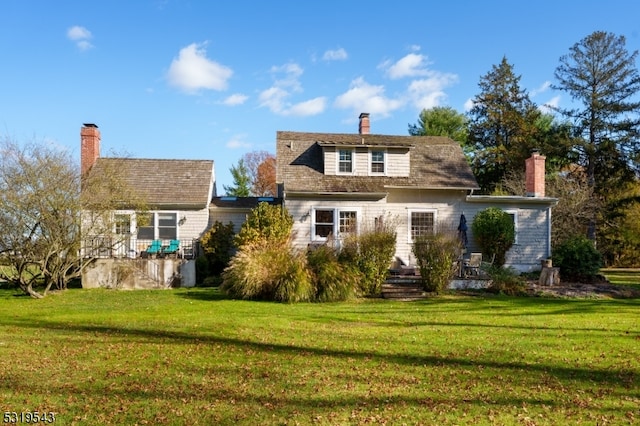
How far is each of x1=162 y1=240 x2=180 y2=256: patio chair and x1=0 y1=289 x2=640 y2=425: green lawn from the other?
7841 mm

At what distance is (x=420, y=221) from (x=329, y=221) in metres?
3.98

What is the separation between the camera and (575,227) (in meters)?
30.8

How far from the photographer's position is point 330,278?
1458cm

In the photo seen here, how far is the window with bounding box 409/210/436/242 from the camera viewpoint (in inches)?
847

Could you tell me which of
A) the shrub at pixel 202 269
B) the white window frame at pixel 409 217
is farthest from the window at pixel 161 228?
the white window frame at pixel 409 217

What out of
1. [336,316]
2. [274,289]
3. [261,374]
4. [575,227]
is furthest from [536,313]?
[575,227]

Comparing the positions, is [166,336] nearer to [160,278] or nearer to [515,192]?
[160,278]

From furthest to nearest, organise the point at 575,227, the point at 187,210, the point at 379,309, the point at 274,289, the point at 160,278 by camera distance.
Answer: the point at 575,227, the point at 187,210, the point at 160,278, the point at 274,289, the point at 379,309

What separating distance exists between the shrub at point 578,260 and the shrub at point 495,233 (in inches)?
78.9

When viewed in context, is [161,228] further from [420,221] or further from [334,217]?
[420,221]

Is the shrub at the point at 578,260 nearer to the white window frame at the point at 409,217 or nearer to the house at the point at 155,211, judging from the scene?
the white window frame at the point at 409,217

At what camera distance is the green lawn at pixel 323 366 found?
5.22m

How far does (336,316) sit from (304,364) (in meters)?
4.71

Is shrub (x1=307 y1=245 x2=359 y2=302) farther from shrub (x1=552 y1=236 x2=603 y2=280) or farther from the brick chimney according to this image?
the brick chimney
